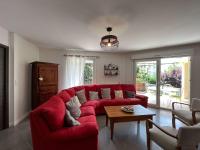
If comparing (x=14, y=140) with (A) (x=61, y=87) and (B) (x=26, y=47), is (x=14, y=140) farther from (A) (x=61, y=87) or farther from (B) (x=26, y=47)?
(A) (x=61, y=87)

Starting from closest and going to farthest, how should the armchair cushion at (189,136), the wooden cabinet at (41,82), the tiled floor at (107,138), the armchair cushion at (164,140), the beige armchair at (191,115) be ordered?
the armchair cushion at (189,136)
the armchair cushion at (164,140)
the tiled floor at (107,138)
the beige armchair at (191,115)
the wooden cabinet at (41,82)

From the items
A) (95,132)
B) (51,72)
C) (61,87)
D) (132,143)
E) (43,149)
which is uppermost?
(51,72)

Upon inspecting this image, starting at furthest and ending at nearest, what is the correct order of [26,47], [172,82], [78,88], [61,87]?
1. [61,87]
2. [172,82]
3. [78,88]
4. [26,47]

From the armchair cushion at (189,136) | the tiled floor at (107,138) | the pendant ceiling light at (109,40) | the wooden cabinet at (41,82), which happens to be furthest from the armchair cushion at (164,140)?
the wooden cabinet at (41,82)

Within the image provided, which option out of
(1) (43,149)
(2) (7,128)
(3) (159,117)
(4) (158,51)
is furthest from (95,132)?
(4) (158,51)

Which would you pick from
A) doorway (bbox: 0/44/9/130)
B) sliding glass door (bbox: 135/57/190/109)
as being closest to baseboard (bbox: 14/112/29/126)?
doorway (bbox: 0/44/9/130)

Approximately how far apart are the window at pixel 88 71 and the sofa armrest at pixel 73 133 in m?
3.82

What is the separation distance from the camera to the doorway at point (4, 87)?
3.32m

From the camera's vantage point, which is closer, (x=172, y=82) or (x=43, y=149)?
(x=43, y=149)

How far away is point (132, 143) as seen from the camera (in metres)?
2.80

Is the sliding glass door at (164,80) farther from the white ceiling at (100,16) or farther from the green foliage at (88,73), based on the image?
the green foliage at (88,73)

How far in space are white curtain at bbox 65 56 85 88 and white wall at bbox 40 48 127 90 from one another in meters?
0.20

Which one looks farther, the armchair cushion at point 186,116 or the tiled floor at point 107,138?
the armchair cushion at point 186,116

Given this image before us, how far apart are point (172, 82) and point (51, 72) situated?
14.3ft
